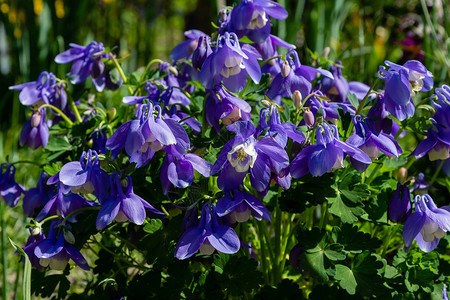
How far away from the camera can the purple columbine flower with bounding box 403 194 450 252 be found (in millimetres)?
1264

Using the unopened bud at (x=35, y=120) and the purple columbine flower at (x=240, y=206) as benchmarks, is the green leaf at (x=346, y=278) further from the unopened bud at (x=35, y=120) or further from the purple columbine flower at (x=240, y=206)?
the unopened bud at (x=35, y=120)

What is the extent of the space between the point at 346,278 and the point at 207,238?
1.25ft

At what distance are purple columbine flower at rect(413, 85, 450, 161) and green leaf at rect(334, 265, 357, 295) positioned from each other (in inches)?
13.8

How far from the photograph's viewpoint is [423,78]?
137 cm

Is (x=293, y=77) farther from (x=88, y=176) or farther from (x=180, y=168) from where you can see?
(x=88, y=176)

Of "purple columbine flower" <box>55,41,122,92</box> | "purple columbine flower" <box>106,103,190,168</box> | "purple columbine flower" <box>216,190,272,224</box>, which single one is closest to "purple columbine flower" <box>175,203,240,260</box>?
"purple columbine flower" <box>216,190,272,224</box>

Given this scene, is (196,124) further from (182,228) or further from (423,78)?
(423,78)

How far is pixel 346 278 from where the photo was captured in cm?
129

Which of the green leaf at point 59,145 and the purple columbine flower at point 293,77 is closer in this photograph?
the purple columbine flower at point 293,77

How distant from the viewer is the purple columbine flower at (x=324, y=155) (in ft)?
3.82

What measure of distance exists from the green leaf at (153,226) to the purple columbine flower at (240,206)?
178 mm

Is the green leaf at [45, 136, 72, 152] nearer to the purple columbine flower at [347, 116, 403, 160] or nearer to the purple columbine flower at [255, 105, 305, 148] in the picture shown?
the purple columbine flower at [255, 105, 305, 148]

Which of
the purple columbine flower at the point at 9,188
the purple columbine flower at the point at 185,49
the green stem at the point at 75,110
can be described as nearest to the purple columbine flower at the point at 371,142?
the purple columbine flower at the point at 185,49

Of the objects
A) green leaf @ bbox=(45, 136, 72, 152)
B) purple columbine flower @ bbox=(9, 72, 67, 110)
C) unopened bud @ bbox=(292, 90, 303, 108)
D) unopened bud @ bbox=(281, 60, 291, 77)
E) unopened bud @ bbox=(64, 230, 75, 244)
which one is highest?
unopened bud @ bbox=(281, 60, 291, 77)
